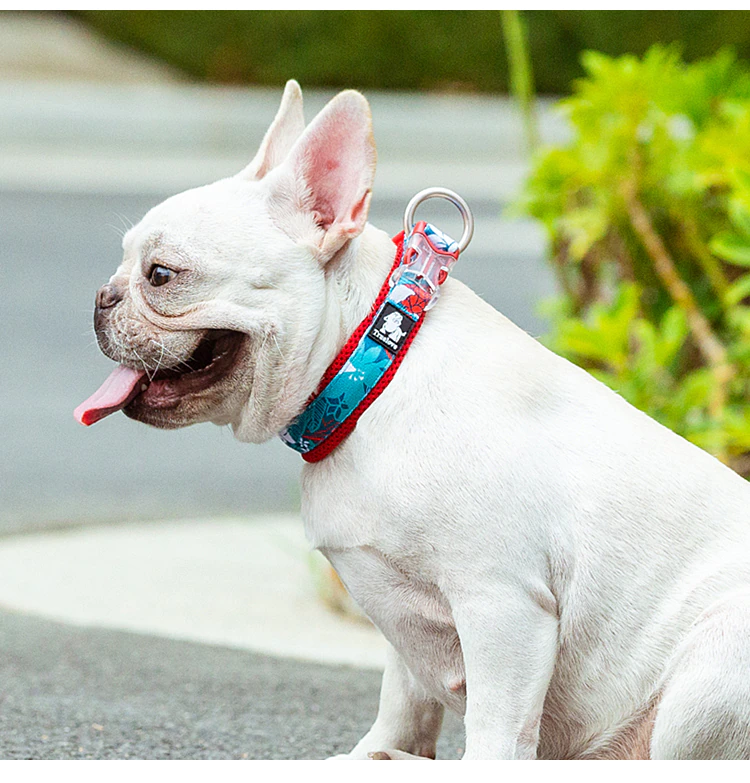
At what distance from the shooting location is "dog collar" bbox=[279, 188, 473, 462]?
2500 mm

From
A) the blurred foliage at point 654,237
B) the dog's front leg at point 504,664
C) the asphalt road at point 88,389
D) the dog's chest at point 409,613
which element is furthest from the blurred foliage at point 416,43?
the dog's front leg at point 504,664

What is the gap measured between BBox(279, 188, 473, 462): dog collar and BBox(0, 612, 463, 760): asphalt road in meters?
1.00

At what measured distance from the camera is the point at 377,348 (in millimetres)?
2502

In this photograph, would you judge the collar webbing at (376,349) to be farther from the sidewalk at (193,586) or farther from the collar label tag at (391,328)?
the sidewalk at (193,586)

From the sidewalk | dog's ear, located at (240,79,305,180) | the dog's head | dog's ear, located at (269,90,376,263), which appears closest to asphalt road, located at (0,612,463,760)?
the sidewalk

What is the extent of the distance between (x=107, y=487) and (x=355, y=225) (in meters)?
4.54

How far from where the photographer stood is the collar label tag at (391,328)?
8.21ft

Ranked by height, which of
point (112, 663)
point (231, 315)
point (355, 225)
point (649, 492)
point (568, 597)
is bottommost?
point (112, 663)

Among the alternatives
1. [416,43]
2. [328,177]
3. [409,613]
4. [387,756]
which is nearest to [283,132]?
[328,177]

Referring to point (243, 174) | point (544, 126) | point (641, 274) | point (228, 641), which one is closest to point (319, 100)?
point (544, 126)

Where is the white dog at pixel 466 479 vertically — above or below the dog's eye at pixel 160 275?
below

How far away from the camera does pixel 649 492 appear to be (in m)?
2.52

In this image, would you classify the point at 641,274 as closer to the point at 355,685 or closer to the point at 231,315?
the point at 355,685

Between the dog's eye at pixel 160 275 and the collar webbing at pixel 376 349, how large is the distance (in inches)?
14.7
